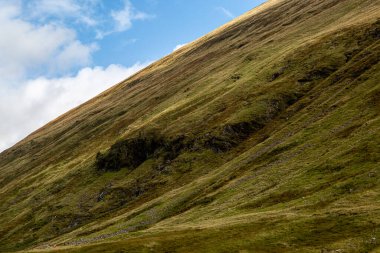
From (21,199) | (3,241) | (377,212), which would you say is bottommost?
(377,212)

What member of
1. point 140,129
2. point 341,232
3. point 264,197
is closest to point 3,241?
point 140,129

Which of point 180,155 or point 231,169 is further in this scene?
point 180,155

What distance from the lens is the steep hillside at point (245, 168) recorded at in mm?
55750

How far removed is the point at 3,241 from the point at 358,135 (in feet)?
365

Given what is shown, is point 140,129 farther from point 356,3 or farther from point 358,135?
point 356,3

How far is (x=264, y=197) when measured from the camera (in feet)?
245

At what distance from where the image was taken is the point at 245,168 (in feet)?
323

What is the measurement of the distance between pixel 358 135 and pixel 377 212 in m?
33.0

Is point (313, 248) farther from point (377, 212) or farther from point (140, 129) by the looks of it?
point (140, 129)

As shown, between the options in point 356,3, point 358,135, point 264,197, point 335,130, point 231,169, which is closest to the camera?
point 264,197

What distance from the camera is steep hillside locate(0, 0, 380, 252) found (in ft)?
183

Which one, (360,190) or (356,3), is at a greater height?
(356,3)

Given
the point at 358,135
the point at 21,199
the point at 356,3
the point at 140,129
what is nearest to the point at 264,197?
the point at 358,135

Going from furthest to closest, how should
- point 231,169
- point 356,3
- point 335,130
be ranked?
point 356,3 < point 231,169 < point 335,130
